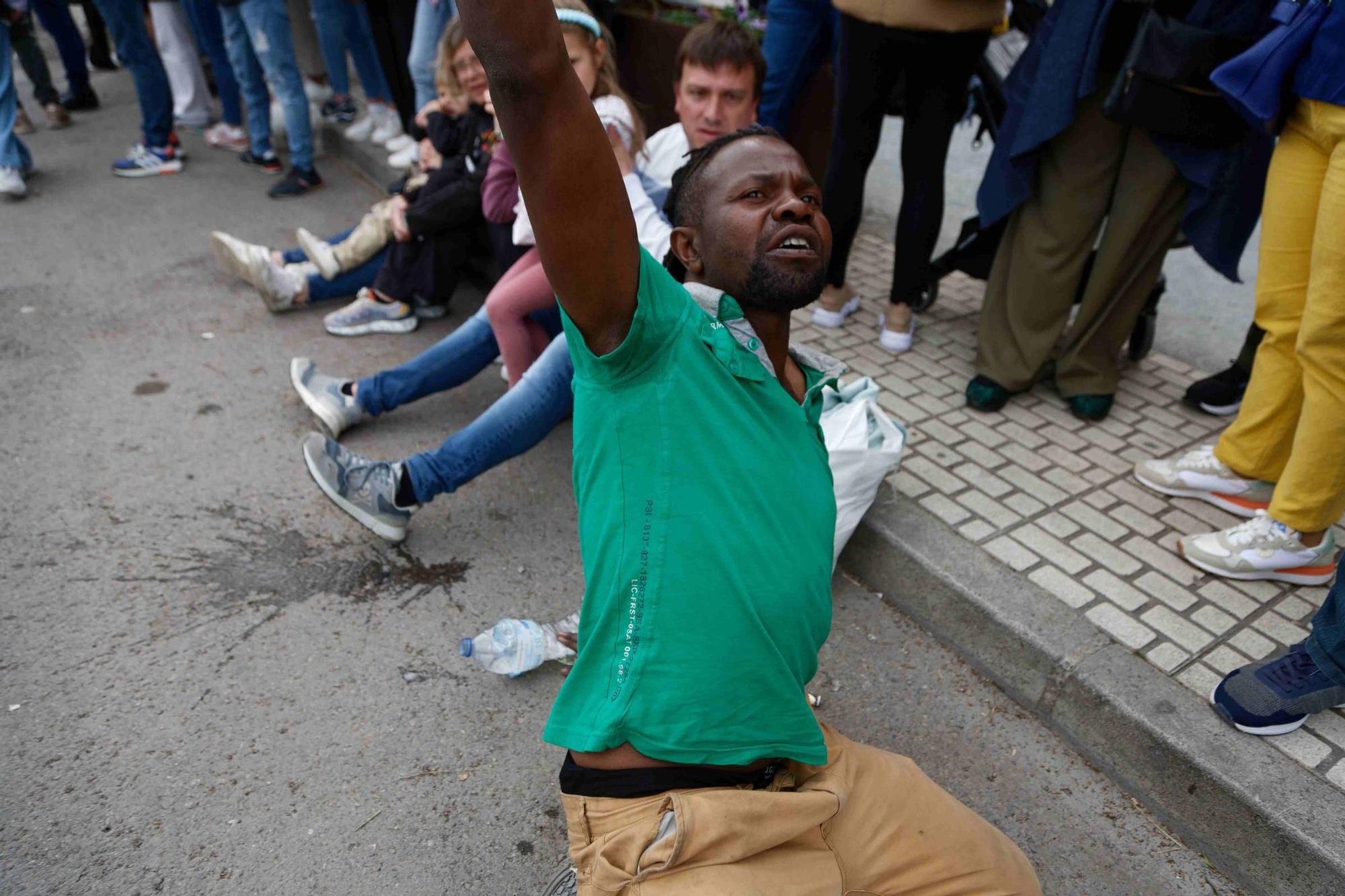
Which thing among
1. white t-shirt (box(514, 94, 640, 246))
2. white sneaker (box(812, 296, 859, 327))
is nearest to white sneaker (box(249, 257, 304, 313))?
white t-shirt (box(514, 94, 640, 246))

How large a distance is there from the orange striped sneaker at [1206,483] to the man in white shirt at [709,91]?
1.97 m

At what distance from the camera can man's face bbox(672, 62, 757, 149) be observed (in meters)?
3.44

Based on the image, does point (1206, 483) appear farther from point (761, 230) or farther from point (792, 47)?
point (792, 47)

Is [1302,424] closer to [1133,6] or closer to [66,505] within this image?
[1133,6]

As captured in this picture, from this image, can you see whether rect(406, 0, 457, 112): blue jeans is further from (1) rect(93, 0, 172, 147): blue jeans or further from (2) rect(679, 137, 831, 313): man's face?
(2) rect(679, 137, 831, 313): man's face

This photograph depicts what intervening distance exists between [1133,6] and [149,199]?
5779mm

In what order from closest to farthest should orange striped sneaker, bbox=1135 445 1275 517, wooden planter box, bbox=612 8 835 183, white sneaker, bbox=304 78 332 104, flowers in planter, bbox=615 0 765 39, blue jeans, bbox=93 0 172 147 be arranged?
orange striped sneaker, bbox=1135 445 1275 517 → wooden planter box, bbox=612 8 835 183 → flowers in planter, bbox=615 0 765 39 → blue jeans, bbox=93 0 172 147 → white sneaker, bbox=304 78 332 104

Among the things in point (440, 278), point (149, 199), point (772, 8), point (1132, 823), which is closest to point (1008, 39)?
point (772, 8)

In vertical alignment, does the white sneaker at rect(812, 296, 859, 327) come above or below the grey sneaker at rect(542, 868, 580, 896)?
below

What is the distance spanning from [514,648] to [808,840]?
47.1 inches

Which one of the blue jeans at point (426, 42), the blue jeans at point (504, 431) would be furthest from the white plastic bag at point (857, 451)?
the blue jeans at point (426, 42)

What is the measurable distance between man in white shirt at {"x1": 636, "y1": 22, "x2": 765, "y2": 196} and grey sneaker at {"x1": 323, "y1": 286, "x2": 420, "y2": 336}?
1594mm

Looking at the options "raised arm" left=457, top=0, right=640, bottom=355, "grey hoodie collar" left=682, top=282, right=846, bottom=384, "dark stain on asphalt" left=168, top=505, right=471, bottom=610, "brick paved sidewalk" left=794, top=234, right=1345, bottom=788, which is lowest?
"dark stain on asphalt" left=168, top=505, right=471, bottom=610

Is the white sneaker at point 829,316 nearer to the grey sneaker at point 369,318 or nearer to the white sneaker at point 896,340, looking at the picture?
the white sneaker at point 896,340
